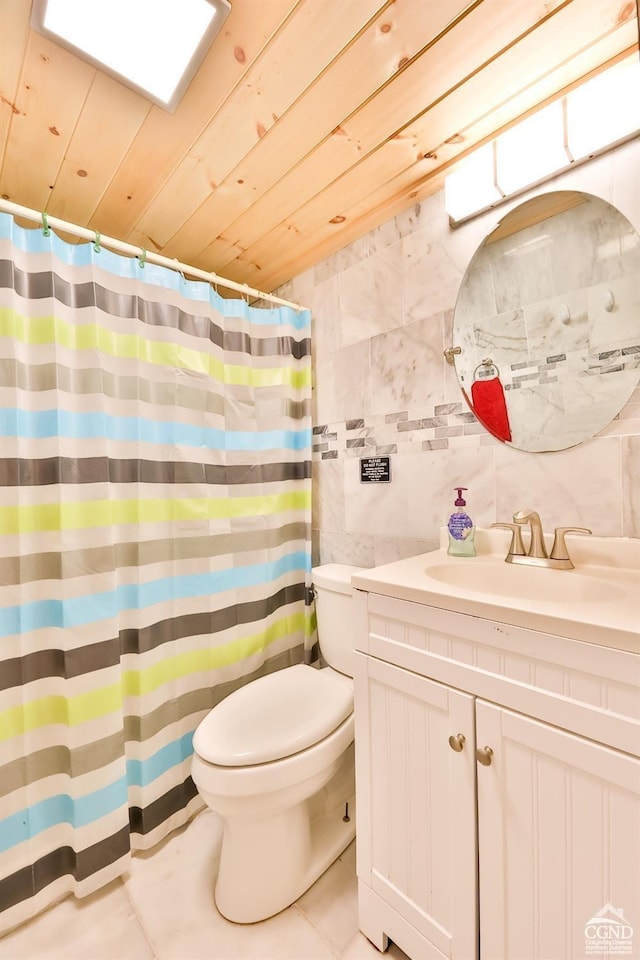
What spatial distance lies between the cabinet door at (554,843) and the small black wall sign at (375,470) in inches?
34.1

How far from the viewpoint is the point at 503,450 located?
1.20m

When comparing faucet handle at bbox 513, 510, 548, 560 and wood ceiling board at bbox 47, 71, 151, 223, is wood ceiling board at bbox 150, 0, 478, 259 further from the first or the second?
faucet handle at bbox 513, 510, 548, 560

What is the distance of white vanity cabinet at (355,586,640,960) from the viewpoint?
63cm

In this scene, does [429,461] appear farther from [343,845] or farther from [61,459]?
[343,845]

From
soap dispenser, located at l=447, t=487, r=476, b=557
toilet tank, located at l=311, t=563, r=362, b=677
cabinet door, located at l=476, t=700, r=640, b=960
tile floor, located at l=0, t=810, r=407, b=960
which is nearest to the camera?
cabinet door, located at l=476, t=700, r=640, b=960

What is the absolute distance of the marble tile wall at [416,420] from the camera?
102 cm

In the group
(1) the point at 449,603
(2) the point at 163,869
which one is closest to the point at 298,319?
(1) the point at 449,603

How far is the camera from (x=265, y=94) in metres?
1.01

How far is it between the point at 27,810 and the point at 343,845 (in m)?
0.91

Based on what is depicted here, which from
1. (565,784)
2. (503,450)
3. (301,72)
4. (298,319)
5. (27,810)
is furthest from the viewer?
(298,319)

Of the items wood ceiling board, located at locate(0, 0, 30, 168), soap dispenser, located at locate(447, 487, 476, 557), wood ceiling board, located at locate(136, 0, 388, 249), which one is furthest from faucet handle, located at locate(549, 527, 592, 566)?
wood ceiling board, located at locate(0, 0, 30, 168)

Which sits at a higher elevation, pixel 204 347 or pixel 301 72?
pixel 301 72

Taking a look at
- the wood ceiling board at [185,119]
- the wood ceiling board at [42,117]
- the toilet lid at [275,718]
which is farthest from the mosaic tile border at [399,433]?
the wood ceiling board at [42,117]

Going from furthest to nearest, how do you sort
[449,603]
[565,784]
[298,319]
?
[298,319], [449,603], [565,784]
